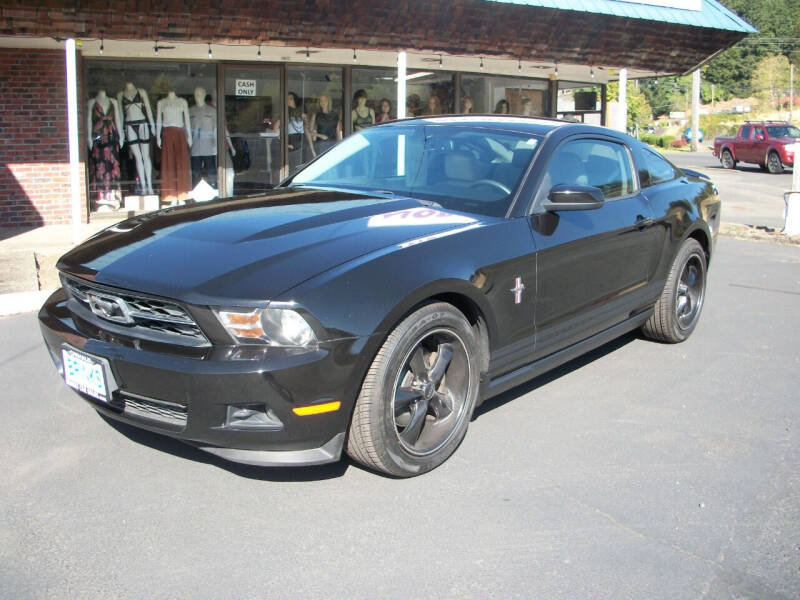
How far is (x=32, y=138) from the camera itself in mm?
12266

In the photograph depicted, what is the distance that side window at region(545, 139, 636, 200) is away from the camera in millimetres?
4789

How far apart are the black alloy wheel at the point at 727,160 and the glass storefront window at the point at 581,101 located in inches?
584

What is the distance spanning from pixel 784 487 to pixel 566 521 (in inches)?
44.1

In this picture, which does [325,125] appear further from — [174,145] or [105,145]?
[105,145]

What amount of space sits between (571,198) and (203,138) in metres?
10.9

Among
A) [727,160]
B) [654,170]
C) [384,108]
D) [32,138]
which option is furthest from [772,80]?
[654,170]

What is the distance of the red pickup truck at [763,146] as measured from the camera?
29.7m

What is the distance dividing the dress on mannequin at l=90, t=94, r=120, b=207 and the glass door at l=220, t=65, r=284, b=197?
1837 mm

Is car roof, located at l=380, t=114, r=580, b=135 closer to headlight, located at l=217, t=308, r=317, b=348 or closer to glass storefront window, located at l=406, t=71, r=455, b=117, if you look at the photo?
headlight, located at l=217, t=308, r=317, b=348

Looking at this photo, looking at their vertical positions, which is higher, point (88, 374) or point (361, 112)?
point (361, 112)

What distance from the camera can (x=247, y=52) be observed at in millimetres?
13492

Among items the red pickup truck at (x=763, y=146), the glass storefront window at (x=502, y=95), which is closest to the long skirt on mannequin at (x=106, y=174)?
the glass storefront window at (x=502, y=95)

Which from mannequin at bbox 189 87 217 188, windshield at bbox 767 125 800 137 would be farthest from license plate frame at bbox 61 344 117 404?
windshield at bbox 767 125 800 137

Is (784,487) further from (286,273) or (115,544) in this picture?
(115,544)
